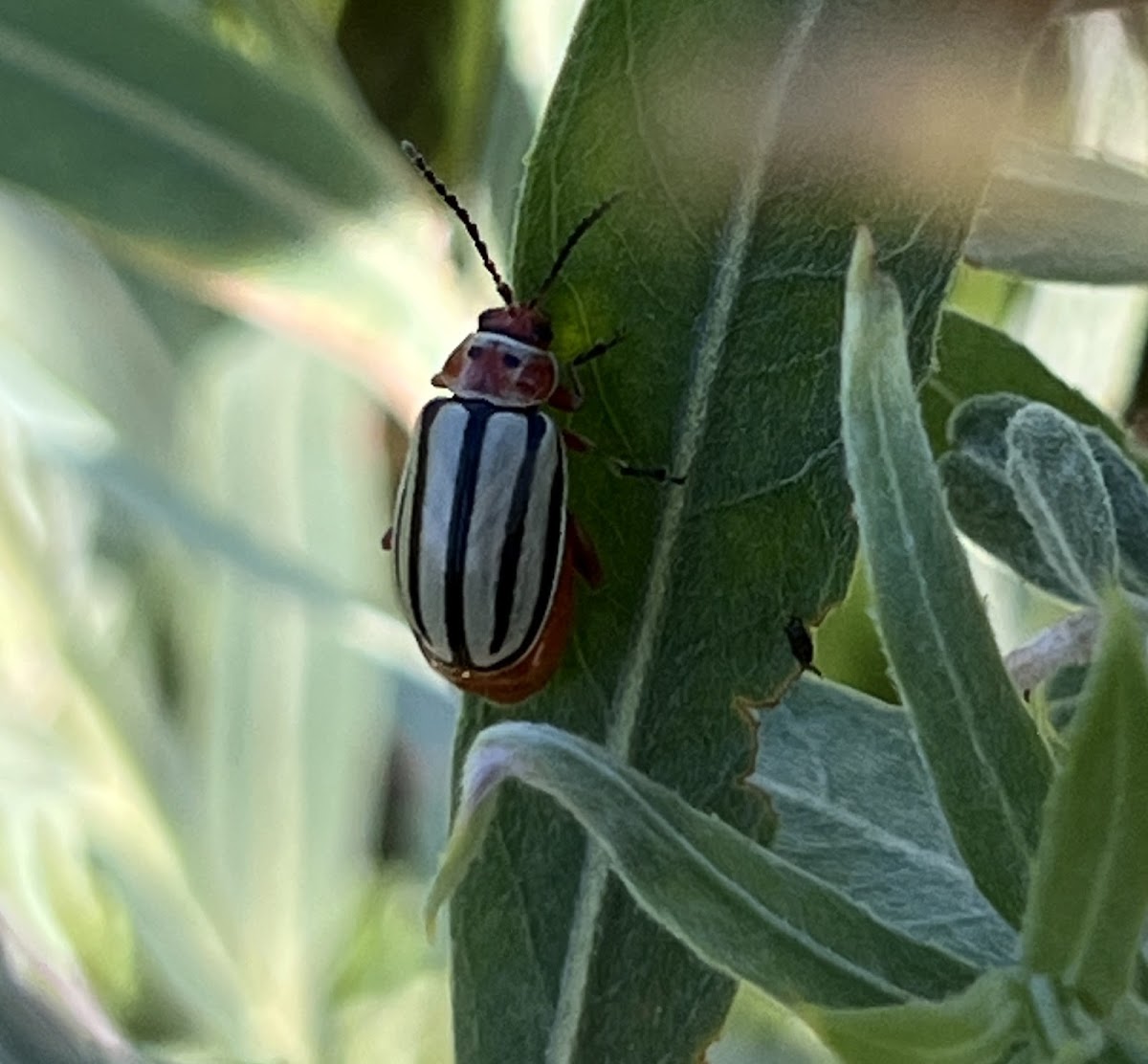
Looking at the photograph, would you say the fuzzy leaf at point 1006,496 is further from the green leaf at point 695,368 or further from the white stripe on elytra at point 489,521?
the white stripe on elytra at point 489,521

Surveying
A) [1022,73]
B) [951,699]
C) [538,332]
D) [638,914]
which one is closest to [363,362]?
[538,332]

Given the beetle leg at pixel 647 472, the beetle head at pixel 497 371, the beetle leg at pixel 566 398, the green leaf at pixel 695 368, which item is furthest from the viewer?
the beetle head at pixel 497 371

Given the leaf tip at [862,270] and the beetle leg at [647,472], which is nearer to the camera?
the leaf tip at [862,270]

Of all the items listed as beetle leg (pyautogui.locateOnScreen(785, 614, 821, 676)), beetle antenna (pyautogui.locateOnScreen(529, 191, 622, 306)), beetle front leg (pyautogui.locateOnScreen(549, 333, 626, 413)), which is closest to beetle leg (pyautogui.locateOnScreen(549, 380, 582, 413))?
beetle front leg (pyautogui.locateOnScreen(549, 333, 626, 413))

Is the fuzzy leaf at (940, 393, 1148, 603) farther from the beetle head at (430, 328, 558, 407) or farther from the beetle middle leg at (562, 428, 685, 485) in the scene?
the beetle head at (430, 328, 558, 407)

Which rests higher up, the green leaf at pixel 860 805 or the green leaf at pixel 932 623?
the green leaf at pixel 932 623

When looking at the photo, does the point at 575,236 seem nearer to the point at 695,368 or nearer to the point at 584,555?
the point at 695,368

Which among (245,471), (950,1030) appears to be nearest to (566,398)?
(950,1030)

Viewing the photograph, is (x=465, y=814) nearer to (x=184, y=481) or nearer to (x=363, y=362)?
(x=363, y=362)

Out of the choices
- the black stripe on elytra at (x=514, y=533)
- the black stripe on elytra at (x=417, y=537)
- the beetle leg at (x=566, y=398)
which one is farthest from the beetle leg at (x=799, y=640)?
the black stripe on elytra at (x=417, y=537)
